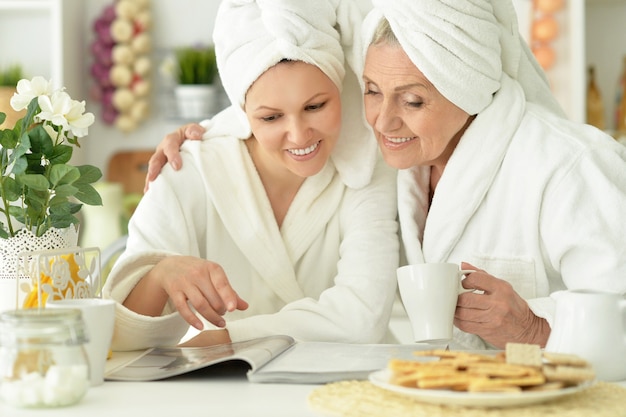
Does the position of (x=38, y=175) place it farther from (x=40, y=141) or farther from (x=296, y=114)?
(x=296, y=114)

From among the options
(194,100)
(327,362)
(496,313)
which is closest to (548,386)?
(327,362)

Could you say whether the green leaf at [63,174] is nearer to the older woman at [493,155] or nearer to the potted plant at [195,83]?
the older woman at [493,155]

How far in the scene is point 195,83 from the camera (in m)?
3.76

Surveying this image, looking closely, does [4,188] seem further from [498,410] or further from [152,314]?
[498,410]

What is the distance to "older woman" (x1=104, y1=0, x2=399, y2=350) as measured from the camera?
5.19 ft

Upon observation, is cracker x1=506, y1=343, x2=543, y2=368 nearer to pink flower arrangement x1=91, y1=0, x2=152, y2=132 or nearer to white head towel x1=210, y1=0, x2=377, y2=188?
white head towel x1=210, y1=0, x2=377, y2=188

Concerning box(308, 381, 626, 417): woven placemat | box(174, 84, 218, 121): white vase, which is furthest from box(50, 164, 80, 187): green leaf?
box(174, 84, 218, 121): white vase

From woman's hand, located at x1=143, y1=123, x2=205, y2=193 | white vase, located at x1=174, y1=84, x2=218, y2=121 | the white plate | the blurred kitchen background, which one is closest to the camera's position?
the white plate

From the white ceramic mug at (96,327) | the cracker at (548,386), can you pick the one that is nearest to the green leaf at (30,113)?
the white ceramic mug at (96,327)

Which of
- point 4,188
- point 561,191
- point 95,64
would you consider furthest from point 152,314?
point 95,64

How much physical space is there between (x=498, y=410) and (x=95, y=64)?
10.3 feet

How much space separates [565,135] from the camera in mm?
1662

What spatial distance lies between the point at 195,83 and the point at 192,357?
255 centimetres

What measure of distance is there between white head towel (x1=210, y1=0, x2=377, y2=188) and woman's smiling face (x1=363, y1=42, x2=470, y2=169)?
0.26 feet
